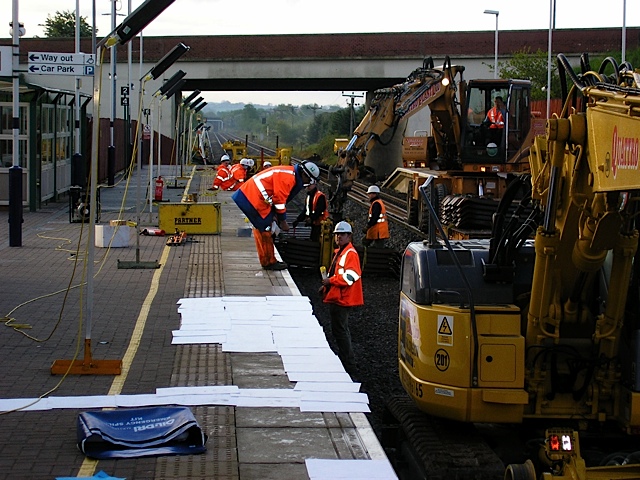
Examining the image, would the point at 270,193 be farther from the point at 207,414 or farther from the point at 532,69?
the point at 532,69

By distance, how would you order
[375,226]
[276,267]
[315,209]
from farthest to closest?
[375,226]
[315,209]
[276,267]

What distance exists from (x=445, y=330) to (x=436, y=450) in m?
0.91

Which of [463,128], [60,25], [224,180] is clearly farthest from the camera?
[60,25]

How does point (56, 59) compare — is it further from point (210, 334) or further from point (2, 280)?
point (210, 334)

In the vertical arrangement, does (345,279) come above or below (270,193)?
below

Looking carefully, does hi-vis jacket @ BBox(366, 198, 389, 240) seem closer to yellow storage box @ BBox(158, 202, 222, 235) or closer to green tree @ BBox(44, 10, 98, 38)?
yellow storage box @ BBox(158, 202, 222, 235)

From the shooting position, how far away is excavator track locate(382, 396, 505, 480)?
24.4ft

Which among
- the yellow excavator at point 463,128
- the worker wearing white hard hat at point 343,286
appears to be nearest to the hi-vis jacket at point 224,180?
the yellow excavator at point 463,128

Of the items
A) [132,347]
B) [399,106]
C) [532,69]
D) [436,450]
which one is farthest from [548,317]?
[532,69]

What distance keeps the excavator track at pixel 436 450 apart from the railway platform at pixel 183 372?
0.34m

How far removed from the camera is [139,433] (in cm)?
779

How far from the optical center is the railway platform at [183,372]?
7.40 m

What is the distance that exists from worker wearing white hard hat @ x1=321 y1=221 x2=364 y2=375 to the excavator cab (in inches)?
560

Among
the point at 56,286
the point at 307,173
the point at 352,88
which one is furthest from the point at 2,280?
the point at 352,88
